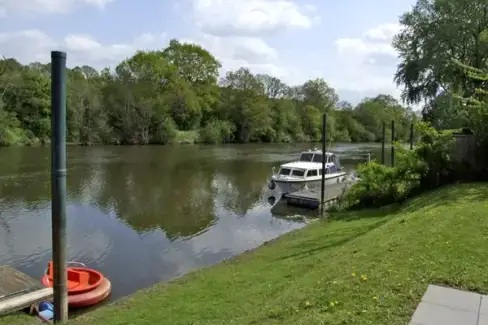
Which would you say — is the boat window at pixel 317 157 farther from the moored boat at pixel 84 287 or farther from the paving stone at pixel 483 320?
the paving stone at pixel 483 320

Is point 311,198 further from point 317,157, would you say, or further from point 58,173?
point 58,173

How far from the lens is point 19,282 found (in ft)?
34.0

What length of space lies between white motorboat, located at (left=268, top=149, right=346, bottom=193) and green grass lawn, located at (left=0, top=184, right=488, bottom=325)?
12985 mm

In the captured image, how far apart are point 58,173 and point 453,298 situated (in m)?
5.78

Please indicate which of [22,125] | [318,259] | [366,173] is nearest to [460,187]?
[366,173]

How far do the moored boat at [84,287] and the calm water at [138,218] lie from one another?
0.62 meters

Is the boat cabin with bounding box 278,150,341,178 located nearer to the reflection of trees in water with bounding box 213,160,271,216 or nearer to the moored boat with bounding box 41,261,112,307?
the reflection of trees in water with bounding box 213,160,271,216

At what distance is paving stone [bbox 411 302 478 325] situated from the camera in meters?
4.79

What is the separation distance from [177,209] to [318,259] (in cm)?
1362

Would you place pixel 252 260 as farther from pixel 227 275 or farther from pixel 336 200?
pixel 336 200

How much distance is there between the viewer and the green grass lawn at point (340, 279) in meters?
5.48

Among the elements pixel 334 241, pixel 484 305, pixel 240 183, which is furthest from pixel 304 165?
pixel 484 305

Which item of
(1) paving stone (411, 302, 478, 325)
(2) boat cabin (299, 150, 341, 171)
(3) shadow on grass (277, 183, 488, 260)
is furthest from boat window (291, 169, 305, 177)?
(1) paving stone (411, 302, 478, 325)

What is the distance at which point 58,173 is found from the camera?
265 inches
